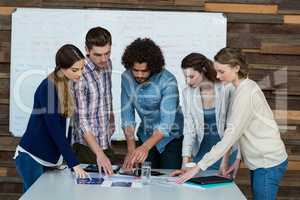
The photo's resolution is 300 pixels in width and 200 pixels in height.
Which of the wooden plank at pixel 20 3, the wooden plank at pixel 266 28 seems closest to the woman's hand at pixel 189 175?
the wooden plank at pixel 266 28

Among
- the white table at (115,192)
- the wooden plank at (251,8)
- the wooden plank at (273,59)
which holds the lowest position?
the white table at (115,192)

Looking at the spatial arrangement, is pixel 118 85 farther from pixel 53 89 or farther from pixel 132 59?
pixel 53 89

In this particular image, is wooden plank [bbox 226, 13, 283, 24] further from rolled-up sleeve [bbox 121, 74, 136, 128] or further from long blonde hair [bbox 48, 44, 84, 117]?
long blonde hair [bbox 48, 44, 84, 117]

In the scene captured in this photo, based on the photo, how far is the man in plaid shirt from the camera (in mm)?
3301

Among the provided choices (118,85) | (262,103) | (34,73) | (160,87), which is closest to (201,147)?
(160,87)

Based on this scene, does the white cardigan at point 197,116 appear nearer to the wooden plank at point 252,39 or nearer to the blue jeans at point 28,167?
the blue jeans at point 28,167

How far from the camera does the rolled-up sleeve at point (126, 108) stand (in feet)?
12.7

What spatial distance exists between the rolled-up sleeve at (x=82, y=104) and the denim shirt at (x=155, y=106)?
0.50 meters

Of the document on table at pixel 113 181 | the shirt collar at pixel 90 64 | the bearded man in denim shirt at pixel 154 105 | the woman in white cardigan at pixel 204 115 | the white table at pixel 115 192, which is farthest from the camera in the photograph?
the bearded man in denim shirt at pixel 154 105

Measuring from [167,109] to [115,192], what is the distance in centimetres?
119

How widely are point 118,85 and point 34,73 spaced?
74cm

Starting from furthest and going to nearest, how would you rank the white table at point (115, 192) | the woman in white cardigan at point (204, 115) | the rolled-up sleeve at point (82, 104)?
the woman in white cardigan at point (204, 115), the rolled-up sleeve at point (82, 104), the white table at point (115, 192)

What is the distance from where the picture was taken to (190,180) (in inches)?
115

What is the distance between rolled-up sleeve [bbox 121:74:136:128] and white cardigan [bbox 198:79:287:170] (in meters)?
1.08
